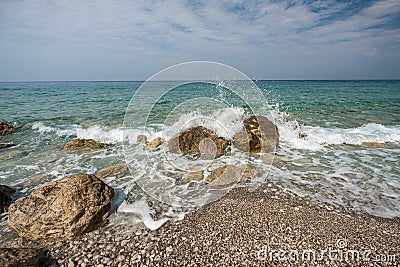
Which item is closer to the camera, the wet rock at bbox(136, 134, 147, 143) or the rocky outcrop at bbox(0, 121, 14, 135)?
the wet rock at bbox(136, 134, 147, 143)

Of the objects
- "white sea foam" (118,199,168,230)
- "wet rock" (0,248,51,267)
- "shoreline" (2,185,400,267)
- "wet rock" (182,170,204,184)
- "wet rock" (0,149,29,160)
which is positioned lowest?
"wet rock" (0,149,29,160)

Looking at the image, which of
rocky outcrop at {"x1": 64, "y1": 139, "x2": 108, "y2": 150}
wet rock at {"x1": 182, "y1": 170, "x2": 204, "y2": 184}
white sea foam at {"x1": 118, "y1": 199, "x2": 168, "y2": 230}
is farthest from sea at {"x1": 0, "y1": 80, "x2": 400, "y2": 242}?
rocky outcrop at {"x1": 64, "y1": 139, "x2": 108, "y2": 150}

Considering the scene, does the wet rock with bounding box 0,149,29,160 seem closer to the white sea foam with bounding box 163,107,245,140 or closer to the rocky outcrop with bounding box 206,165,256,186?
the white sea foam with bounding box 163,107,245,140

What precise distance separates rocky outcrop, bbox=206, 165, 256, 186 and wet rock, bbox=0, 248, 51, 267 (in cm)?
319

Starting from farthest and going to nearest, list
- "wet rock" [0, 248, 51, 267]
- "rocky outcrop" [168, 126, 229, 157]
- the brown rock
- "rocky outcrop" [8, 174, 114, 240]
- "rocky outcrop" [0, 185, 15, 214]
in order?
1. the brown rock
2. "rocky outcrop" [168, 126, 229, 157]
3. "rocky outcrop" [0, 185, 15, 214]
4. "rocky outcrop" [8, 174, 114, 240]
5. "wet rock" [0, 248, 51, 267]

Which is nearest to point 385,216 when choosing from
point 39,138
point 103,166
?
point 103,166

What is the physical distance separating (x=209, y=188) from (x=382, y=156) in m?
5.66

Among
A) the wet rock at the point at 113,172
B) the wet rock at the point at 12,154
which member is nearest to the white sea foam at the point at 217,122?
the wet rock at the point at 113,172

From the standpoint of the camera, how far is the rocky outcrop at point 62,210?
10.8ft

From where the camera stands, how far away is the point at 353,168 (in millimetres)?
5805

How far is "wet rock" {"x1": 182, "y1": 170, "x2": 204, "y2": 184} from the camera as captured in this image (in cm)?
531

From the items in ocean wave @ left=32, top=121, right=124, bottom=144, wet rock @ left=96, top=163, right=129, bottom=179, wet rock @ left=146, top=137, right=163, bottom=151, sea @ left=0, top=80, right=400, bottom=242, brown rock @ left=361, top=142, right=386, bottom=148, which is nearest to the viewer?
sea @ left=0, top=80, right=400, bottom=242

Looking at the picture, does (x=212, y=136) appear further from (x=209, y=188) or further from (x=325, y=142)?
(x=325, y=142)

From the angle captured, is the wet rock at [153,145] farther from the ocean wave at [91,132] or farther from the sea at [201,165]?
the ocean wave at [91,132]
